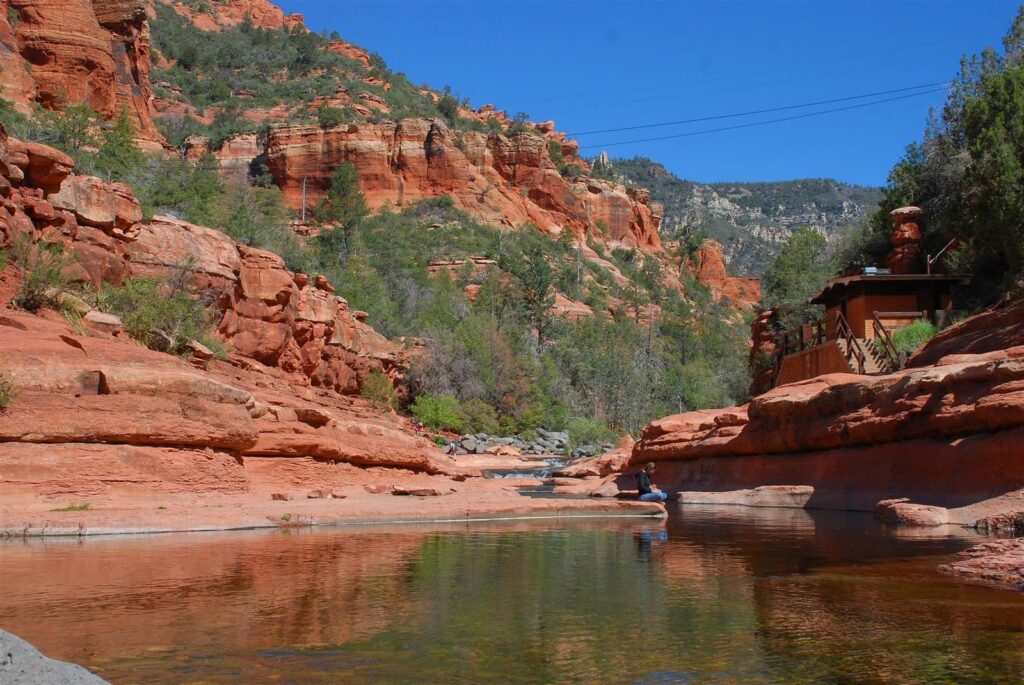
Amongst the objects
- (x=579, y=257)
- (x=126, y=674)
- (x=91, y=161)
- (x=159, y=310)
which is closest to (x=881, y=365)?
(x=159, y=310)

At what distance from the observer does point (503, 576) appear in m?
9.23

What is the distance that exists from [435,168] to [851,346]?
6120 cm

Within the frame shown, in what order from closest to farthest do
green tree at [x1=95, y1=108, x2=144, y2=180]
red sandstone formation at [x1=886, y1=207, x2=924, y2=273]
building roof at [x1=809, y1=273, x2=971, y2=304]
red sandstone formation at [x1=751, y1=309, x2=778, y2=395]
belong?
building roof at [x1=809, y1=273, x2=971, y2=304]
red sandstone formation at [x1=886, y1=207, x2=924, y2=273]
green tree at [x1=95, y1=108, x2=144, y2=180]
red sandstone formation at [x1=751, y1=309, x2=778, y2=395]

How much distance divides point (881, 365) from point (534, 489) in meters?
10.6

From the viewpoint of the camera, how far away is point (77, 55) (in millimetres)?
46312

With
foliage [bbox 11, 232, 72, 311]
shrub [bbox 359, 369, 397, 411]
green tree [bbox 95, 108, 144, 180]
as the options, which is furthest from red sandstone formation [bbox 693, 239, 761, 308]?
foliage [bbox 11, 232, 72, 311]

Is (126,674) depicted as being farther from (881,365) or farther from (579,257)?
(579,257)

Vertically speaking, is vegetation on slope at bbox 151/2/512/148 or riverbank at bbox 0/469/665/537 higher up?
vegetation on slope at bbox 151/2/512/148

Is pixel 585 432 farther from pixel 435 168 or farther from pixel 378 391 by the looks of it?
pixel 435 168

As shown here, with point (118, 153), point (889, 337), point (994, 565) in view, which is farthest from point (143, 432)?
point (118, 153)

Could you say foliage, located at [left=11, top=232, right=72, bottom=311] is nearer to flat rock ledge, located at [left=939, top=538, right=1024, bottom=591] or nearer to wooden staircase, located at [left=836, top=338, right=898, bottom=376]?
flat rock ledge, located at [left=939, top=538, right=1024, bottom=591]

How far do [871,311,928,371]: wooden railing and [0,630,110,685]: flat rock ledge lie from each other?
873 inches

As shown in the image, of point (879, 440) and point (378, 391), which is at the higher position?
point (378, 391)

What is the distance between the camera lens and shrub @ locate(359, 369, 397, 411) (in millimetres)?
37156
